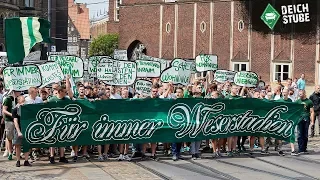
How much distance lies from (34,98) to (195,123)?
410 centimetres

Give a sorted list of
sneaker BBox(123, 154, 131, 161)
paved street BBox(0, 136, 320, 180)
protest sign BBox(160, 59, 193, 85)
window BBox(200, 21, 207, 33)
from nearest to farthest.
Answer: paved street BBox(0, 136, 320, 180)
sneaker BBox(123, 154, 131, 161)
protest sign BBox(160, 59, 193, 85)
window BBox(200, 21, 207, 33)

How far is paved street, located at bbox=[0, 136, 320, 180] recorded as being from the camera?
13.1m

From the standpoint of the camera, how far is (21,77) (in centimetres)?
1445

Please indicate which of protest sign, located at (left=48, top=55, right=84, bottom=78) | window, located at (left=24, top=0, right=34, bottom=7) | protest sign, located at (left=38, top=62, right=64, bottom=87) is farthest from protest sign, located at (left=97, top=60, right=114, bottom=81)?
window, located at (left=24, top=0, right=34, bottom=7)

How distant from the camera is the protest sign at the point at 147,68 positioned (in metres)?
19.7

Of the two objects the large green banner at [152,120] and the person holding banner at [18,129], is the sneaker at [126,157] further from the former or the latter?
the person holding banner at [18,129]

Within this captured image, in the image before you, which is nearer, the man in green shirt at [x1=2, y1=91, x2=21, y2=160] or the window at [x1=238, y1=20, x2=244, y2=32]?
the man in green shirt at [x1=2, y1=91, x2=21, y2=160]

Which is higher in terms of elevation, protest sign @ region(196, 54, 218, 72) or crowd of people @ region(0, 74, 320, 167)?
protest sign @ region(196, 54, 218, 72)

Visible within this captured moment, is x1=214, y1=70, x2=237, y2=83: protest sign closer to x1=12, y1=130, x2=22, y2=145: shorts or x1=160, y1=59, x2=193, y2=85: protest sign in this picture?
x1=160, y1=59, x2=193, y2=85: protest sign

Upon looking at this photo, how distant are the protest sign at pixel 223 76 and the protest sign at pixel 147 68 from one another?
2.39 m

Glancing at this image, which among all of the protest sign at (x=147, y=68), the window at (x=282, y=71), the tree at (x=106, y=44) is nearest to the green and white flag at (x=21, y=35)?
the protest sign at (x=147, y=68)

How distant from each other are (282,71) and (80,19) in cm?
9921

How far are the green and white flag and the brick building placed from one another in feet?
88.7

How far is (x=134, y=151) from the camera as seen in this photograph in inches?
621
